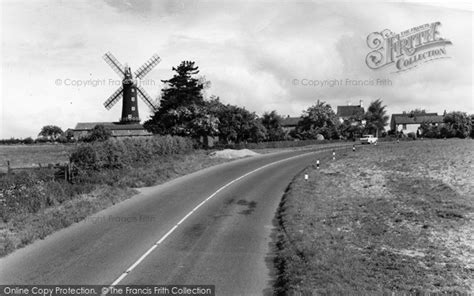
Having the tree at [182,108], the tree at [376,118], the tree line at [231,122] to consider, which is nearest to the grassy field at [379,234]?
the tree line at [231,122]

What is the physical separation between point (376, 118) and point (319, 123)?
84.2 ft

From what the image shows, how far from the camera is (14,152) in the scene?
65.4 m

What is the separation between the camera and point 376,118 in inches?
4621

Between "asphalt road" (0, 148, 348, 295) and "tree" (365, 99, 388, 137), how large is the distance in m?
93.0

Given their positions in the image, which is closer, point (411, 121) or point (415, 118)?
point (411, 121)

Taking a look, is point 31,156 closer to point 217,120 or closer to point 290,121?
point 217,120

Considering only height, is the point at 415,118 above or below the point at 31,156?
above

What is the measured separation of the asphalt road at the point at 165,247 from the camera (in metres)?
10.9

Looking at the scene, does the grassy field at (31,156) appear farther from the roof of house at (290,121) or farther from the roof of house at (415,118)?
the roof of house at (415,118)

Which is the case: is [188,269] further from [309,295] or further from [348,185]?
[348,185]

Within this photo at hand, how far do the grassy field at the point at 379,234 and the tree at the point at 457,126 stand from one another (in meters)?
69.1

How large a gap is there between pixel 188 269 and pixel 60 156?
5470 cm

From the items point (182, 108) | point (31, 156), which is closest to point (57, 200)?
point (182, 108)

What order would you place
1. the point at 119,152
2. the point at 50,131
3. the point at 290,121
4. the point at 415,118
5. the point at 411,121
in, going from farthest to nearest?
1. the point at 50,131
2. the point at 290,121
3. the point at 415,118
4. the point at 411,121
5. the point at 119,152
